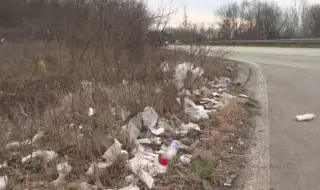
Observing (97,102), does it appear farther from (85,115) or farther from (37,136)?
(37,136)

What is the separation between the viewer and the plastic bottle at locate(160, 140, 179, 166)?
471 centimetres

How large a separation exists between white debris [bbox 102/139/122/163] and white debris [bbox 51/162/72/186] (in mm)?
402

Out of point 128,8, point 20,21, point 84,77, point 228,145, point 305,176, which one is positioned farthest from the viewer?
point 20,21

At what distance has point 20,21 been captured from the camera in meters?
22.0

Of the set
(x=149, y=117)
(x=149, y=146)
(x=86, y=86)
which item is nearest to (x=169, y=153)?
(x=149, y=146)

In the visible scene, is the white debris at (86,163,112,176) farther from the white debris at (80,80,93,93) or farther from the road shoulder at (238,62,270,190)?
the white debris at (80,80,93,93)

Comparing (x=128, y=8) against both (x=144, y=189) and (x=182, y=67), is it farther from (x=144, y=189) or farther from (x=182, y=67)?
(x=144, y=189)

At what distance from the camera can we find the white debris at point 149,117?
584cm

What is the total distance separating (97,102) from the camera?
6.38 meters

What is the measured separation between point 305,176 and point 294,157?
59cm

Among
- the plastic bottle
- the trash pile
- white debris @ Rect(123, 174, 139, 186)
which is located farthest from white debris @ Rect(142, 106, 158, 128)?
white debris @ Rect(123, 174, 139, 186)

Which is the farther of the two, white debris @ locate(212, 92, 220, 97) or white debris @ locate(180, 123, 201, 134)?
white debris @ locate(212, 92, 220, 97)

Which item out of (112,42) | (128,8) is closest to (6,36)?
(128,8)

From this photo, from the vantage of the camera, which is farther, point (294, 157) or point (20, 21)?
point (20, 21)
